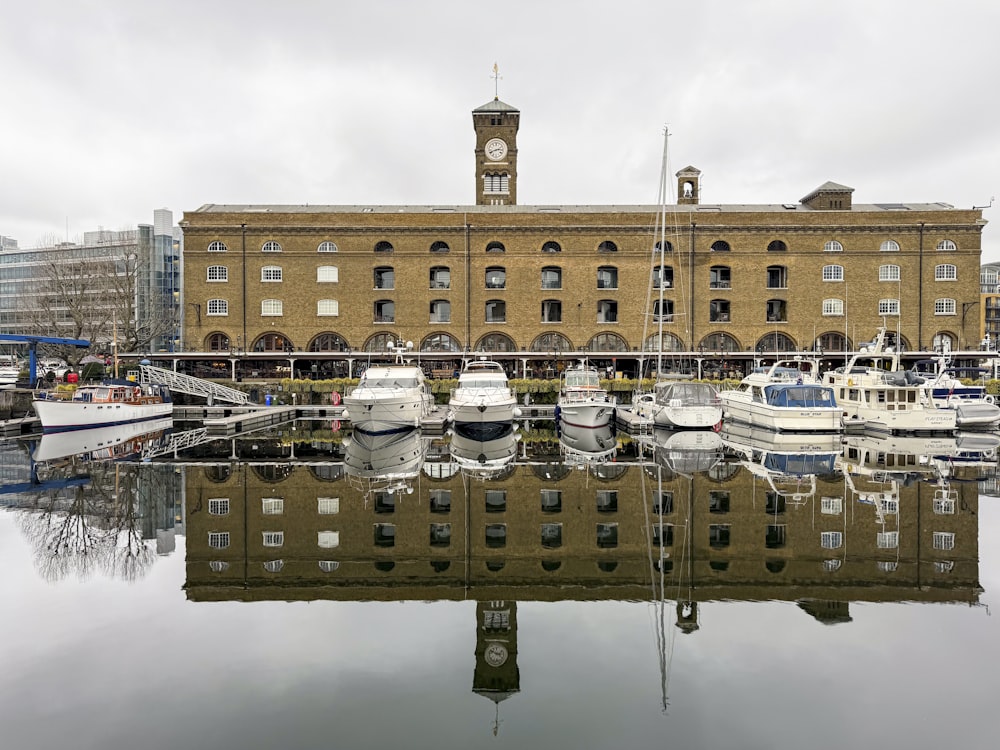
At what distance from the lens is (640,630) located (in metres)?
7.44

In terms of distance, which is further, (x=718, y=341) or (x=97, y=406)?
(x=718, y=341)

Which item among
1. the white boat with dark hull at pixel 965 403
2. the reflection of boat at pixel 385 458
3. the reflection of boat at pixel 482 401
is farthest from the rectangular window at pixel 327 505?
the white boat with dark hull at pixel 965 403

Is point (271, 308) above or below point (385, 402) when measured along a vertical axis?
above

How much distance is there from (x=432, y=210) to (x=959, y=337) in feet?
119

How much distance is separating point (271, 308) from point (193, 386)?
859 cm

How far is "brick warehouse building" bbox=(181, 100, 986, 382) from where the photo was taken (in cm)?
4362

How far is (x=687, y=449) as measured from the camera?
21.6 metres

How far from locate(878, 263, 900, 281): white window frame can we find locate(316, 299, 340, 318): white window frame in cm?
3585

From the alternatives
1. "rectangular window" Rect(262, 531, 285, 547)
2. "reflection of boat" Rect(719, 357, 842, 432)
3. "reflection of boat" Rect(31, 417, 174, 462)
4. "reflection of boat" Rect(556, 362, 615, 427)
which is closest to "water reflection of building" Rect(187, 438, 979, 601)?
"rectangular window" Rect(262, 531, 285, 547)

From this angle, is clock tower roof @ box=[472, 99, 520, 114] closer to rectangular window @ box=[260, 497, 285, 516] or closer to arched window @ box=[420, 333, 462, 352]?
arched window @ box=[420, 333, 462, 352]

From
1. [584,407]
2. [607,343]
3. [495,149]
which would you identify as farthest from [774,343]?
[495,149]

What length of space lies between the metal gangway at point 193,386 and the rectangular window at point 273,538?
27421 millimetres

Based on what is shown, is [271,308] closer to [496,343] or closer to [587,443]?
[496,343]

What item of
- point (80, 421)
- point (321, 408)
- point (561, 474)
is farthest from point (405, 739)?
point (321, 408)
